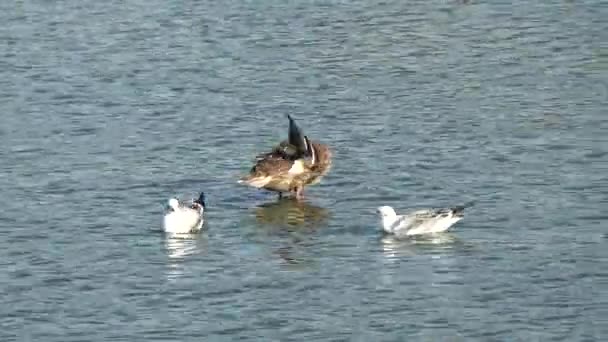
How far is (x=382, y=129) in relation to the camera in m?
25.8

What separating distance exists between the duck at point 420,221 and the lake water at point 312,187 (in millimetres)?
129

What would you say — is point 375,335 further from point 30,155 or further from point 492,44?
point 492,44

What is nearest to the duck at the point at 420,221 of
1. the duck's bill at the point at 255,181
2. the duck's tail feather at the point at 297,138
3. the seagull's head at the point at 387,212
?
the seagull's head at the point at 387,212

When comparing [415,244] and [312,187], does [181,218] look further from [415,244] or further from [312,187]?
[312,187]

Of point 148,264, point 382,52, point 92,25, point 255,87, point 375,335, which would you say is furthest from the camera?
point 92,25

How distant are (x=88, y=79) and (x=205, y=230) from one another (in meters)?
8.44

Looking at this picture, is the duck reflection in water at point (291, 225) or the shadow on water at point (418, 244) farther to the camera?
the duck reflection in water at point (291, 225)

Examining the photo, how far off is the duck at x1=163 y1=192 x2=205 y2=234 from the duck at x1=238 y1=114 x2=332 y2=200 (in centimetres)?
166

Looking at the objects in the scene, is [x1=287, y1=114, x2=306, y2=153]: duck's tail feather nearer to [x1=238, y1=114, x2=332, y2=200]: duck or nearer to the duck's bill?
[x1=238, y1=114, x2=332, y2=200]: duck

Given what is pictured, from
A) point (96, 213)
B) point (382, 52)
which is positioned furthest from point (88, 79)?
point (96, 213)

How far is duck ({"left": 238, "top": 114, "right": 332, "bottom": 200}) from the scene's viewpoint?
23.0m

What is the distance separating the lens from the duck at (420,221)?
2070 cm

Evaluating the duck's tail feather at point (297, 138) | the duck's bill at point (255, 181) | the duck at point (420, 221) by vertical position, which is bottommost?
the duck at point (420, 221)

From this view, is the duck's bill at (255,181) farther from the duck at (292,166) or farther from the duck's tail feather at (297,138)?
the duck's tail feather at (297,138)
